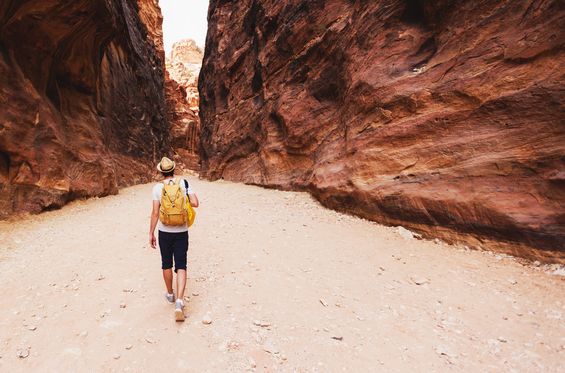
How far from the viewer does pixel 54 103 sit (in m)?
10.5

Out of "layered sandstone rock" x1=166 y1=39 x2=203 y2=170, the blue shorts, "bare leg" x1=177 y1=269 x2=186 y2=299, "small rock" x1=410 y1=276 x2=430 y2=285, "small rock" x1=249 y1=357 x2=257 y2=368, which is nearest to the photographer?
"small rock" x1=249 y1=357 x2=257 y2=368

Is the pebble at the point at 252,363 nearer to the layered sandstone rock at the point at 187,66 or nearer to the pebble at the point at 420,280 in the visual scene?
the pebble at the point at 420,280

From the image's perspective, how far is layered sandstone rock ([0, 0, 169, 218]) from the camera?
301 inches

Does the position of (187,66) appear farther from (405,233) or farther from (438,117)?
(405,233)

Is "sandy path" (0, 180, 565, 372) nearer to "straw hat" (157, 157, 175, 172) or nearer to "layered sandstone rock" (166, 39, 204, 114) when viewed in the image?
"straw hat" (157, 157, 175, 172)

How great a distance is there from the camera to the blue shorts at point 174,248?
132 inches

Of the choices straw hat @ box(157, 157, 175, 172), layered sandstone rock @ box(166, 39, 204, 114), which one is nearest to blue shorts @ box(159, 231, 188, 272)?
straw hat @ box(157, 157, 175, 172)

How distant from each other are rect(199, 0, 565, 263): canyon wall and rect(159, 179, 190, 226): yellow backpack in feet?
15.3

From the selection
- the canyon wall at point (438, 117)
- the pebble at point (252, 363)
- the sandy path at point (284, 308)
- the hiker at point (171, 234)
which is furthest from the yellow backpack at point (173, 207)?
the canyon wall at point (438, 117)

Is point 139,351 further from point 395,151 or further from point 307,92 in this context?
point 307,92

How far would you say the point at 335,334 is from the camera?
9.62ft

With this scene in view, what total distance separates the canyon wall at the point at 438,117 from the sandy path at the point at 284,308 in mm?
761

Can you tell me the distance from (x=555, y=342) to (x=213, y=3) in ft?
98.4

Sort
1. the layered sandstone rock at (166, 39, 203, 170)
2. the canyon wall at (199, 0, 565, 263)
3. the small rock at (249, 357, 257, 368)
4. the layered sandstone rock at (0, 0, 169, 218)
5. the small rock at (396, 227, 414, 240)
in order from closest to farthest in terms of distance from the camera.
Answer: the small rock at (249, 357, 257, 368), the canyon wall at (199, 0, 565, 263), the small rock at (396, 227, 414, 240), the layered sandstone rock at (0, 0, 169, 218), the layered sandstone rock at (166, 39, 203, 170)
